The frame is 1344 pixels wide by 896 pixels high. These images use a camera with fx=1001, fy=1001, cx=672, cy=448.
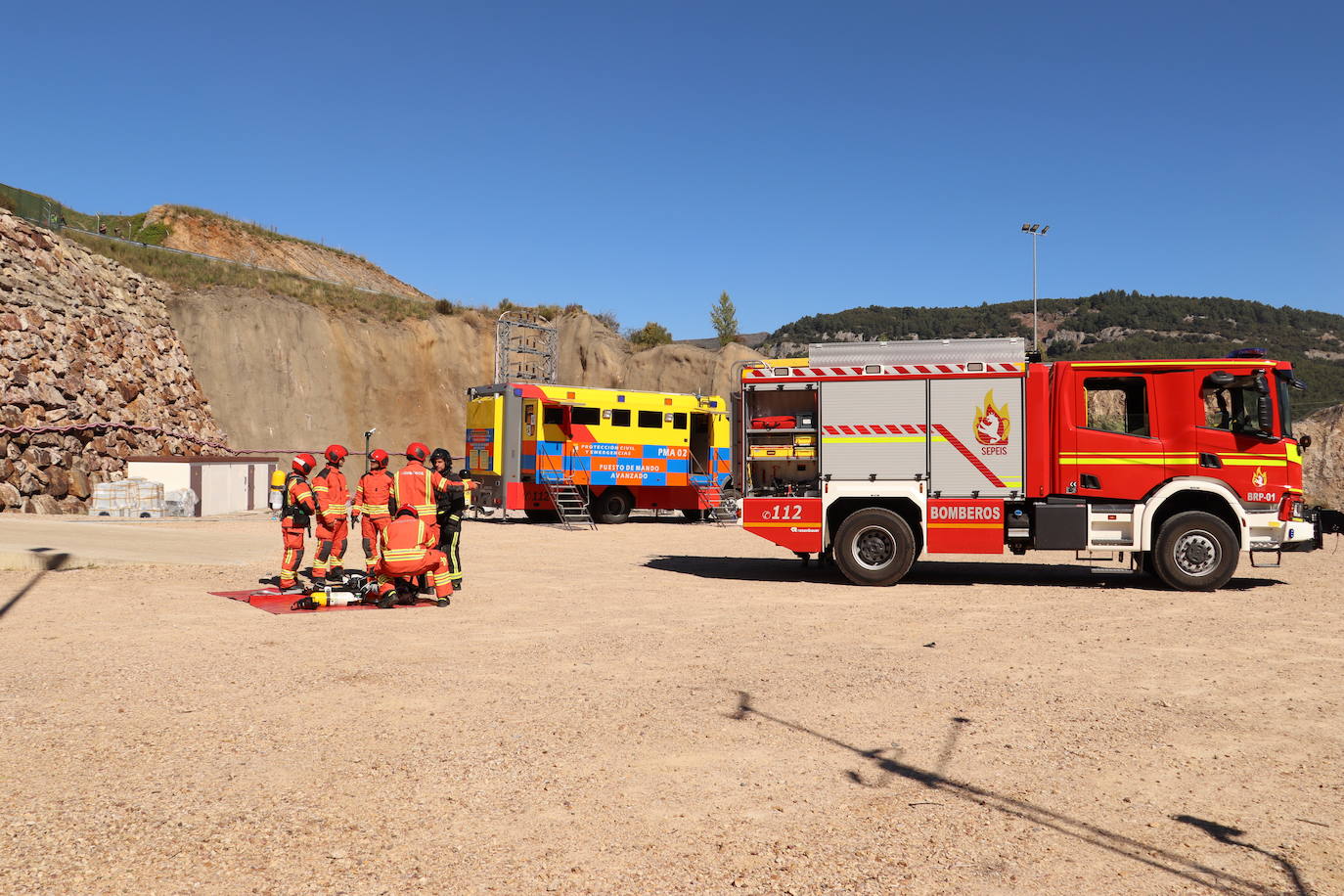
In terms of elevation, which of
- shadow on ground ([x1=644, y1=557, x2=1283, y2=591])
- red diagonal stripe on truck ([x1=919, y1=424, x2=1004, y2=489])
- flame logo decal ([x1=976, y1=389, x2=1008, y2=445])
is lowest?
shadow on ground ([x1=644, y1=557, x2=1283, y2=591])

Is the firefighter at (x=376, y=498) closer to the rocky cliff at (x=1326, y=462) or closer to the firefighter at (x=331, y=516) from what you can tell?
the firefighter at (x=331, y=516)

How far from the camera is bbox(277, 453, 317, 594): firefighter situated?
11.3 metres

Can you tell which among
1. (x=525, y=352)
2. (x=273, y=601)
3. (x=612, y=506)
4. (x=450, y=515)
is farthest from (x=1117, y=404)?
(x=525, y=352)

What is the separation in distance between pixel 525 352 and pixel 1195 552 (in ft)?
99.2

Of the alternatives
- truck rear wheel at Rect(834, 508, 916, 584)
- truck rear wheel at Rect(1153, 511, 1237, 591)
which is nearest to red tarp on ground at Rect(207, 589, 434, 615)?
truck rear wheel at Rect(834, 508, 916, 584)

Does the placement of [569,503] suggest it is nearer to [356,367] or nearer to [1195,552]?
[1195,552]

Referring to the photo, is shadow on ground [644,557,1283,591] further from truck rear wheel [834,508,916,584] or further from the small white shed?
the small white shed

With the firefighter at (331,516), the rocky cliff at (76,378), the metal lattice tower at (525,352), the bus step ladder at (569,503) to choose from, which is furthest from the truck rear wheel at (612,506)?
the metal lattice tower at (525,352)

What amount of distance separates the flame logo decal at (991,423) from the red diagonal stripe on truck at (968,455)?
223 millimetres

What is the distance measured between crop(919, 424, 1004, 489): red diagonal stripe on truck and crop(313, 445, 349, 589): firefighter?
743cm

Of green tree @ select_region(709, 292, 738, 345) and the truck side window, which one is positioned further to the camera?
green tree @ select_region(709, 292, 738, 345)

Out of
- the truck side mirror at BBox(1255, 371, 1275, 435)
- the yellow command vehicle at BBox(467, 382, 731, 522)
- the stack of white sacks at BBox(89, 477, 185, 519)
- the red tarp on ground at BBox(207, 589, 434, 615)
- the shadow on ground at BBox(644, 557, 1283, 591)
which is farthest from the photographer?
the stack of white sacks at BBox(89, 477, 185, 519)

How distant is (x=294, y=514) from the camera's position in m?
11.4

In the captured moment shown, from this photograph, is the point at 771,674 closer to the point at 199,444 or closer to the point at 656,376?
the point at 199,444
